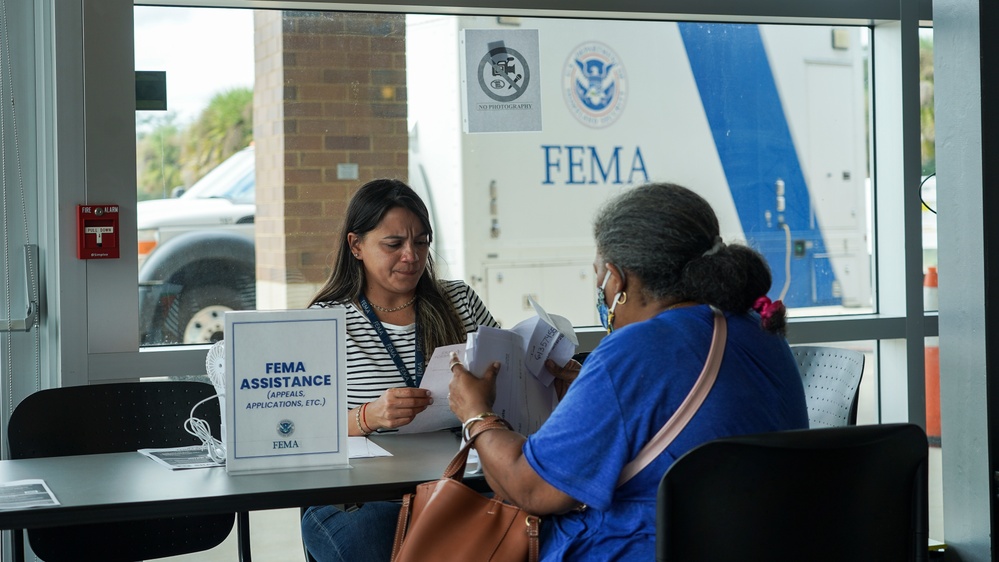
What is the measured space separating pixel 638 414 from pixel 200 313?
2149 millimetres

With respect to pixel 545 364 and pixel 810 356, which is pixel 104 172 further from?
pixel 810 356

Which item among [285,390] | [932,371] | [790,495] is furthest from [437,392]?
[932,371]

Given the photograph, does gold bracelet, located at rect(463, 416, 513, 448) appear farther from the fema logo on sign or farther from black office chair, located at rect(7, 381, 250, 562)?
the fema logo on sign

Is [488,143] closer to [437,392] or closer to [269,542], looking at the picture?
[437,392]

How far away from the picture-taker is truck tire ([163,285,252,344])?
10.6 feet

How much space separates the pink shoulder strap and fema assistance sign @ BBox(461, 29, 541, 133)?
7.07 feet

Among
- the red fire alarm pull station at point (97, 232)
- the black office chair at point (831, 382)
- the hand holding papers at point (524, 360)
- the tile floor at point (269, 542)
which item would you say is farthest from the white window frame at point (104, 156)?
the hand holding papers at point (524, 360)

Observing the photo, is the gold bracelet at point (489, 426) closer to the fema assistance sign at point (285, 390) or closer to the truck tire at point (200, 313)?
the fema assistance sign at point (285, 390)

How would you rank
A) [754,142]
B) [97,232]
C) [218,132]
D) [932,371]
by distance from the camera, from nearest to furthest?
[97,232] → [218,132] → [754,142] → [932,371]

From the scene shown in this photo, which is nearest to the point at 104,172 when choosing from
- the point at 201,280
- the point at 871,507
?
the point at 201,280

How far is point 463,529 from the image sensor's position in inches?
68.6

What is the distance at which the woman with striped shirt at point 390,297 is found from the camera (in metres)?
2.62

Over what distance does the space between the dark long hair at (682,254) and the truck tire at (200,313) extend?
195 cm

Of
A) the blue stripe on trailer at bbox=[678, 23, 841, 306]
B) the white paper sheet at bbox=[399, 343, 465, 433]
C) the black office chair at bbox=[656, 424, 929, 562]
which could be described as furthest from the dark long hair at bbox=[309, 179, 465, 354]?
the blue stripe on trailer at bbox=[678, 23, 841, 306]
